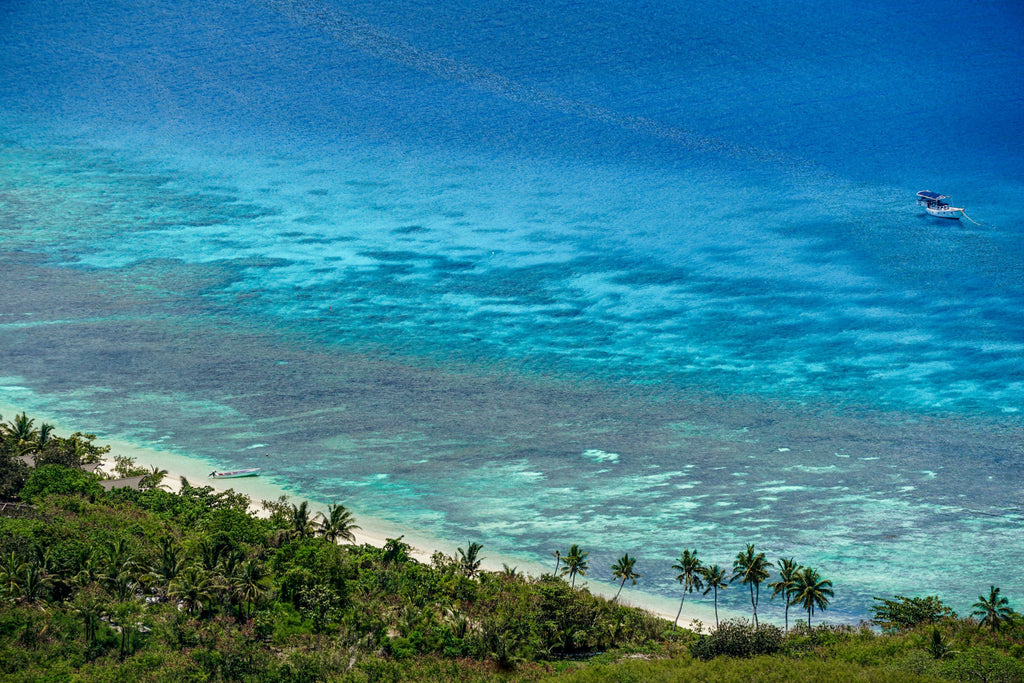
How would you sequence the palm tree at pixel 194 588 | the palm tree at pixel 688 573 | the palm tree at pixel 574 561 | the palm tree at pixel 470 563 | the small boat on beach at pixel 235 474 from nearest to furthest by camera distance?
1. the palm tree at pixel 194 588
2. the palm tree at pixel 688 573
3. the palm tree at pixel 574 561
4. the palm tree at pixel 470 563
5. the small boat on beach at pixel 235 474

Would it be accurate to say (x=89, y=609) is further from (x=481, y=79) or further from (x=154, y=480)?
(x=481, y=79)

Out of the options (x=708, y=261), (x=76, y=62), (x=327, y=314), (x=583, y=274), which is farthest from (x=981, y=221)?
(x=76, y=62)

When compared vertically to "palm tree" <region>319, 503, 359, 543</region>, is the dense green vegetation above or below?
below

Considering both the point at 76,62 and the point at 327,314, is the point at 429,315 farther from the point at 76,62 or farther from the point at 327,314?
the point at 76,62

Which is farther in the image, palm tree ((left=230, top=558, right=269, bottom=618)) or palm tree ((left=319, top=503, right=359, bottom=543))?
palm tree ((left=319, top=503, right=359, bottom=543))

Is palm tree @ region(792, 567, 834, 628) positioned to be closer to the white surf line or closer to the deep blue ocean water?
the deep blue ocean water

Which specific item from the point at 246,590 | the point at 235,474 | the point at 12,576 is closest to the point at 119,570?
the point at 12,576

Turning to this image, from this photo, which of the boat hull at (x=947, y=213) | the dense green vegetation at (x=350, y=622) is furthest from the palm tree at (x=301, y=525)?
the boat hull at (x=947, y=213)

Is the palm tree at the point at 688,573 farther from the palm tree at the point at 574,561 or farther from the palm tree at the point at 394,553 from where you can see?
the palm tree at the point at 394,553

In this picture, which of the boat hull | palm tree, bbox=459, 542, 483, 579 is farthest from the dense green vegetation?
the boat hull
